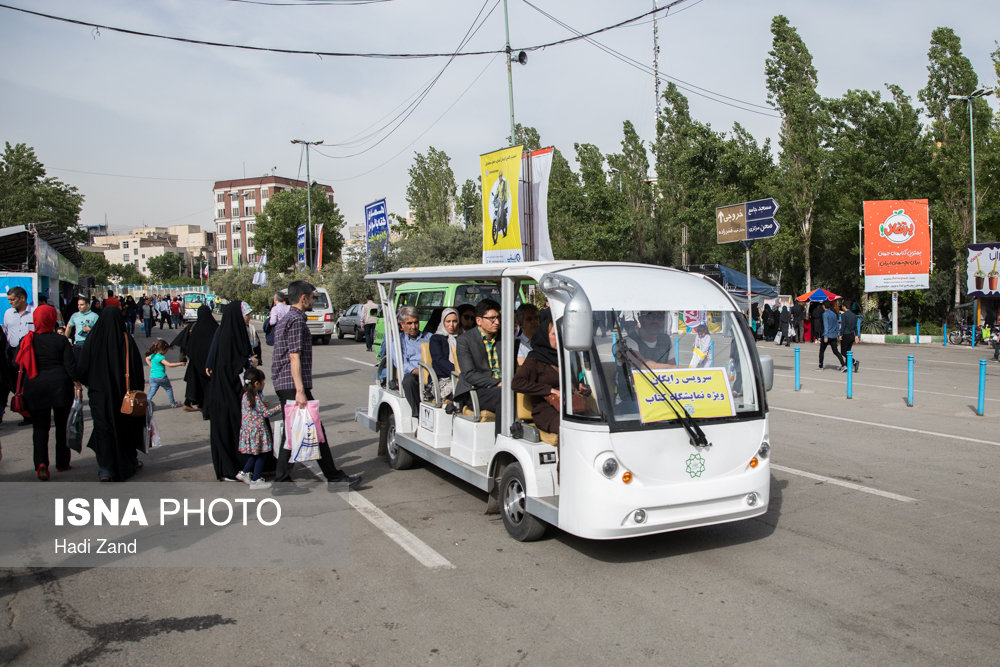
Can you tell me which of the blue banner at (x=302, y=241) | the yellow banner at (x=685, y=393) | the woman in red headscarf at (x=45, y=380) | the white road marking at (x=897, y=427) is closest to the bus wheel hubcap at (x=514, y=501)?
the yellow banner at (x=685, y=393)

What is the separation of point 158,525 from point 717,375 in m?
4.73

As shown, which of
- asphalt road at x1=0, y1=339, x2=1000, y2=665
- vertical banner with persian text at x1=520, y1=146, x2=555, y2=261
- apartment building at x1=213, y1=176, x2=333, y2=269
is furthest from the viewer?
apartment building at x1=213, y1=176, x2=333, y2=269

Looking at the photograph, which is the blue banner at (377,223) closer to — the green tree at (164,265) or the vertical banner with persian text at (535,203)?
the vertical banner with persian text at (535,203)

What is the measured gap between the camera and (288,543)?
5863mm

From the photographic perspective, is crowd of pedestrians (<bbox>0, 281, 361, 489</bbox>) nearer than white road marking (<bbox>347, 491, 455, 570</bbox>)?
No

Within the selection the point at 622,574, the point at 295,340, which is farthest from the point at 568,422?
the point at 295,340

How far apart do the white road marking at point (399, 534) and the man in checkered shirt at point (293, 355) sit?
76 centimetres

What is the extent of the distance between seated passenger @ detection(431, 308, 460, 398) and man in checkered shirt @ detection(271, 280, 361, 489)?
1.28 metres

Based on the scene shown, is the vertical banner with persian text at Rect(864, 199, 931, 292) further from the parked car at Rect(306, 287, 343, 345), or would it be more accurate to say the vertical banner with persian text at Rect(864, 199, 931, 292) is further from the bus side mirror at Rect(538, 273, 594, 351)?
the bus side mirror at Rect(538, 273, 594, 351)

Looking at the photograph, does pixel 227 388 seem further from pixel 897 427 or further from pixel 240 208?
pixel 240 208

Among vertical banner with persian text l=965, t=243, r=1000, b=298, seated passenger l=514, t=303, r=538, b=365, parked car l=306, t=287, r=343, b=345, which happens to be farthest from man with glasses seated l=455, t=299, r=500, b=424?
vertical banner with persian text l=965, t=243, r=1000, b=298

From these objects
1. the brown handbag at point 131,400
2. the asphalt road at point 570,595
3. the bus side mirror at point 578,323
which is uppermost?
the bus side mirror at point 578,323

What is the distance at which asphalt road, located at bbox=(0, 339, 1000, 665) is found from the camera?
4.06 metres

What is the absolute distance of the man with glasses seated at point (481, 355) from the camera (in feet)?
22.5
